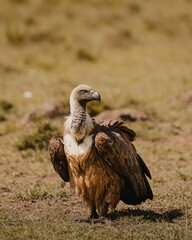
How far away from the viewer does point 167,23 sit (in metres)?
22.4

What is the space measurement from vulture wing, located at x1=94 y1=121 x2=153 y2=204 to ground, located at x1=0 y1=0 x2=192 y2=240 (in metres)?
0.24

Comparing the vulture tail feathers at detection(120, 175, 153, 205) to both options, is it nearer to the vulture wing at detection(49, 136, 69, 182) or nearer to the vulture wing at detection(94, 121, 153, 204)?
the vulture wing at detection(94, 121, 153, 204)

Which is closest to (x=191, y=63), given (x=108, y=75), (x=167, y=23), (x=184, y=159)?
(x=108, y=75)

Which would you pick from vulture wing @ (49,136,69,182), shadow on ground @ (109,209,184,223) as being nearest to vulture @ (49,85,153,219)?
vulture wing @ (49,136,69,182)

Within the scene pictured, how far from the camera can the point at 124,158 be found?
7.39m

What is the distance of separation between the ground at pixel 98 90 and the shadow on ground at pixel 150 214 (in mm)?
11

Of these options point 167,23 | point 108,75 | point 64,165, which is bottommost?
point 64,165

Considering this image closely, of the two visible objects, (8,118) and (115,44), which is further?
(115,44)

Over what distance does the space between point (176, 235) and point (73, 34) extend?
1503 centimetres

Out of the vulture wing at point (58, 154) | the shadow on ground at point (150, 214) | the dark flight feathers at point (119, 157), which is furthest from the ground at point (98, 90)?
the vulture wing at point (58, 154)

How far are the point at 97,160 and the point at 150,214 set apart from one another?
890mm

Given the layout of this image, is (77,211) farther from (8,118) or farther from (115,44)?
(115,44)

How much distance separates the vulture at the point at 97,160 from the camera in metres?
7.32

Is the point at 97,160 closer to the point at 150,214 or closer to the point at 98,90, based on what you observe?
the point at 150,214
